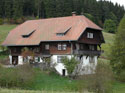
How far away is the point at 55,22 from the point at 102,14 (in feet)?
233

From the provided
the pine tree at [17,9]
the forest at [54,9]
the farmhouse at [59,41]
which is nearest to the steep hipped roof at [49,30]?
the farmhouse at [59,41]

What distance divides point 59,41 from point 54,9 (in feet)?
180

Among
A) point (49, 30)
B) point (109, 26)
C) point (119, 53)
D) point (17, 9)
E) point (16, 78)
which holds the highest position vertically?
point (17, 9)

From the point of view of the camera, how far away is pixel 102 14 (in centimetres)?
11506

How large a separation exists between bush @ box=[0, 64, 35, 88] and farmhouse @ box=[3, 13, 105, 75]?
12265 millimetres

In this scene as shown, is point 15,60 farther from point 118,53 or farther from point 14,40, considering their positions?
point 118,53

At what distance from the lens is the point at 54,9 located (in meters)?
95.1

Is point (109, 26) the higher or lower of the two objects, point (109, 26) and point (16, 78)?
the lower

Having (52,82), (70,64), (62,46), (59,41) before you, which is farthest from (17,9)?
(52,82)

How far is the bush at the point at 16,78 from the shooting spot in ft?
92.4

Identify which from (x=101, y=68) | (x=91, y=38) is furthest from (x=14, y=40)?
(x=101, y=68)

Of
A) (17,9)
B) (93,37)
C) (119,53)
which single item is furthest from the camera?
(17,9)

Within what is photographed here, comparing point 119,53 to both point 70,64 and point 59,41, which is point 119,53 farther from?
point 59,41

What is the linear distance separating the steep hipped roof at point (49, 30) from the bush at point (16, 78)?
12.7 metres
